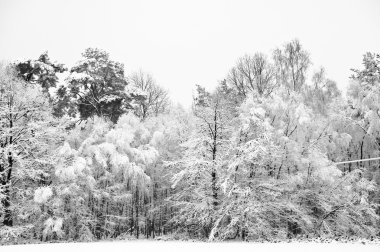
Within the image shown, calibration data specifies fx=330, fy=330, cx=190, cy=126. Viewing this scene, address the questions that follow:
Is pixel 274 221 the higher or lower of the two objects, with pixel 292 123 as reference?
lower

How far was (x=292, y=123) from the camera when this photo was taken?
66.4ft

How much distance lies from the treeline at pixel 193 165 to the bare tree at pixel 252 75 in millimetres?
5302

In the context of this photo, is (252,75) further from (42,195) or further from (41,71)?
(42,195)

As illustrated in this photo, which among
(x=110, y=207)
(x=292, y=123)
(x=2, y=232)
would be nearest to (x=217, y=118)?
(x=292, y=123)

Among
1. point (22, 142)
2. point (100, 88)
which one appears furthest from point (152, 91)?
point (22, 142)

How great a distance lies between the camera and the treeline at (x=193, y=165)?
16484 millimetres

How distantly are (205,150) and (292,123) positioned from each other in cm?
629

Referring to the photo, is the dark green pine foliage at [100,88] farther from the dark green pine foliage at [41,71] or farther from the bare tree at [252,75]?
the bare tree at [252,75]

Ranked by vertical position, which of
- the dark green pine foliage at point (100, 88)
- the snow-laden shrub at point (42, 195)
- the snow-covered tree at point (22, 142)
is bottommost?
the snow-laden shrub at point (42, 195)

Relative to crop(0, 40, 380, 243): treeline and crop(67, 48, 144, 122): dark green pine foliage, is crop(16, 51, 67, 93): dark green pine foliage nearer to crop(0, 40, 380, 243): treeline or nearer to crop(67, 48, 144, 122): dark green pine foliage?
crop(0, 40, 380, 243): treeline

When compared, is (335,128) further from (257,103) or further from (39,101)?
(39,101)

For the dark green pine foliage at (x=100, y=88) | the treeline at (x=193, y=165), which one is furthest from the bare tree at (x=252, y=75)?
the dark green pine foliage at (x=100, y=88)

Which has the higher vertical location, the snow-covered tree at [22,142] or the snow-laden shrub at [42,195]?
the snow-covered tree at [22,142]

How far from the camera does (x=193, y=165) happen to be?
1684 centimetres
